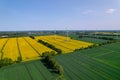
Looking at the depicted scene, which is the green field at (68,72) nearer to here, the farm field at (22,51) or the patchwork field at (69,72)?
the patchwork field at (69,72)

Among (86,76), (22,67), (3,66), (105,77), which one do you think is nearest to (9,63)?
(3,66)

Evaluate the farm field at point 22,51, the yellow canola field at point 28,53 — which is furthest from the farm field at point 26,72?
the yellow canola field at point 28,53

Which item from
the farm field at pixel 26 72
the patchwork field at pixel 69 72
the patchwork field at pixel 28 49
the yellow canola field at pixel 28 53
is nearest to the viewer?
the patchwork field at pixel 69 72

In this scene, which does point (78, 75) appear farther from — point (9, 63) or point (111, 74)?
point (9, 63)

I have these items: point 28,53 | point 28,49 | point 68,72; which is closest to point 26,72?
point 68,72

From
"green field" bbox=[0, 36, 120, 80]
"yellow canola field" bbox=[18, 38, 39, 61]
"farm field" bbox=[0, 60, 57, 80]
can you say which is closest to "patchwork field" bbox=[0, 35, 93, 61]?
"yellow canola field" bbox=[18, 38, 39, 61]

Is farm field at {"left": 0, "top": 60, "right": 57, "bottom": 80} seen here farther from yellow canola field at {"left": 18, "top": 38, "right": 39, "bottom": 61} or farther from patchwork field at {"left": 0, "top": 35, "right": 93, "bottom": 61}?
yellow canola field at {"left": 18, "top": 38, "right": 39, "bottom": 61}

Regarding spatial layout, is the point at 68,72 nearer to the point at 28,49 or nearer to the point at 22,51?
the point at 22,51

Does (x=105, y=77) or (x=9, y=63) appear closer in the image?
(x=105, y=77)

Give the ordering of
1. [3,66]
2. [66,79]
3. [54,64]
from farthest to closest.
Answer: [3,66] < [54,64] < [66,79]
